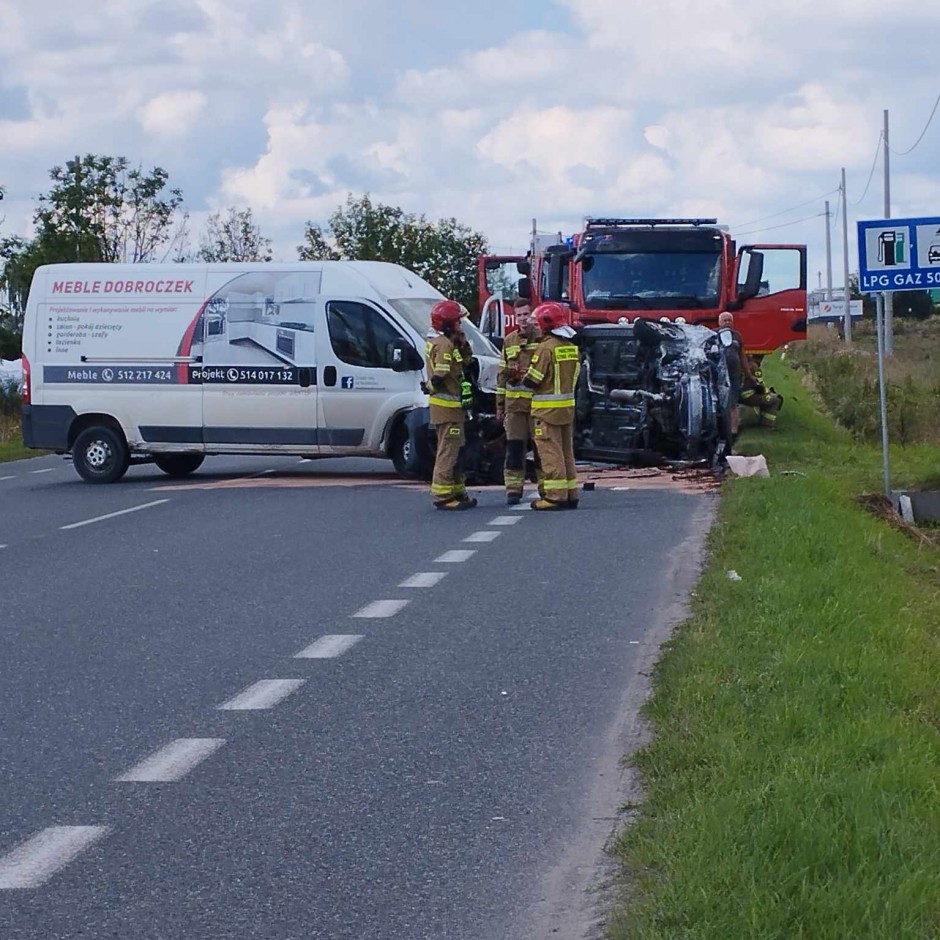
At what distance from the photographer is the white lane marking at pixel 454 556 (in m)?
12.1

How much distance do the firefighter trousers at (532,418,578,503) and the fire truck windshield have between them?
23.8 feet

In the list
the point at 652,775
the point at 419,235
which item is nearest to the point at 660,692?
the point at 652,775

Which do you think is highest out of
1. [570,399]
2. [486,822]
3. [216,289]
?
[216,289]

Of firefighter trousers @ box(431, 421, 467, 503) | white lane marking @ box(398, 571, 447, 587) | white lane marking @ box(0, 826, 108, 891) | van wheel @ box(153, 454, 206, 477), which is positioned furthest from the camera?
van wheel @ box(153, 454, 206, 477)

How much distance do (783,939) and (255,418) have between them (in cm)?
1583

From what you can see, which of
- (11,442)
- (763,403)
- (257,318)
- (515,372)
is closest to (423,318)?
(257,318)

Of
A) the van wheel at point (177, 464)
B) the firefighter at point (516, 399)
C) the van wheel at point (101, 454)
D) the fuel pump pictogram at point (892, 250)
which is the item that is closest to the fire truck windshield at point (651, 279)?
the van wheel at point (177, 464)

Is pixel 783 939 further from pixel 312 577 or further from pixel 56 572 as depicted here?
pixel 56 572

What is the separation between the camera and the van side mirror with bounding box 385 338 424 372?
1880 cm

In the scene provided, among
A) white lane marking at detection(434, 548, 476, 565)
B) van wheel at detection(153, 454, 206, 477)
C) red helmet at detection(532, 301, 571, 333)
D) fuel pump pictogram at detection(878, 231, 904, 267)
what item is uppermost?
fuel pump pictogram at detection(878, 231, 904, 267)

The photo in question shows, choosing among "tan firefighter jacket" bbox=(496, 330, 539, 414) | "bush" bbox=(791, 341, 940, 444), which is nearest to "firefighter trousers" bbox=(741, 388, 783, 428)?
"bush" bbox=(791, 341, 940, 444)

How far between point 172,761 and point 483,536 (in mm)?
7436

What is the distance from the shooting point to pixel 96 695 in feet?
25.2

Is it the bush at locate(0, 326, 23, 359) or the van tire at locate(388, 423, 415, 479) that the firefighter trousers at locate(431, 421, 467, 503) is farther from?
the bush at locate(0, 326, 23, 359)
